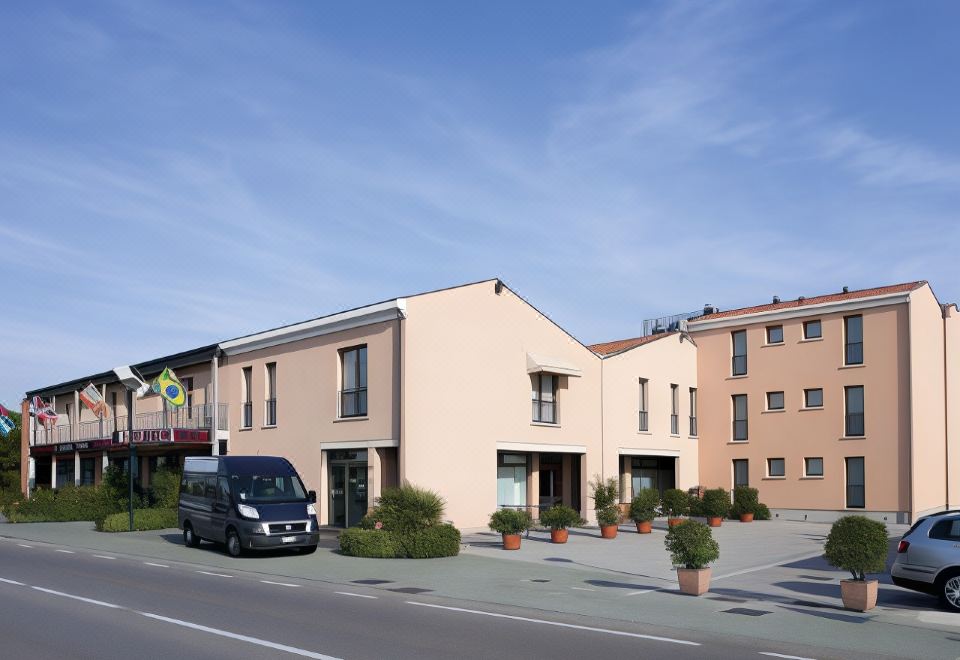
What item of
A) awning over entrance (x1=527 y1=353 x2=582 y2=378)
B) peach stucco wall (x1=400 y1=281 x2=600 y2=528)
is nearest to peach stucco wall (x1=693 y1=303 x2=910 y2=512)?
peach stucco wall (x1=400 y1=281 x2=600 y2=528)

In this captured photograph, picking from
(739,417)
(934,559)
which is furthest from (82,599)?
(739,417)

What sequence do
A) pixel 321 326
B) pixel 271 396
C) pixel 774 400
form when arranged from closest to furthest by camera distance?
pixel 321 326 < pixel 271 396 < pixel 774 400

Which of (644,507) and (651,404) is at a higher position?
(651,404)

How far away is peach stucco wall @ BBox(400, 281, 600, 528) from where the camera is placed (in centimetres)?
2667

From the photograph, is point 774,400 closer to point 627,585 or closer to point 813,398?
point 813,398

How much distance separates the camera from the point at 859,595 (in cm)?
1374

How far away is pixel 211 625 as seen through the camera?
1147cm

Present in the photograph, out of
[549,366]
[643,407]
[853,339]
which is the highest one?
[853,339]

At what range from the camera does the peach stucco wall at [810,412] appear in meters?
33.4

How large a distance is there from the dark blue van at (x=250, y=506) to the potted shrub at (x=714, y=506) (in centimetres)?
1651

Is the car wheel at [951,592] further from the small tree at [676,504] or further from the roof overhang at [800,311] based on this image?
the roof overhang at [800,311]

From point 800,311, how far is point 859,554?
938 inches

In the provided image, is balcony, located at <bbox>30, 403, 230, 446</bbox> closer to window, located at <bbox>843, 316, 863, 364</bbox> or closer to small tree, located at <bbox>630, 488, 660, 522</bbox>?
small tree, located at <bbox>630, 488, 660, 522</bbox>

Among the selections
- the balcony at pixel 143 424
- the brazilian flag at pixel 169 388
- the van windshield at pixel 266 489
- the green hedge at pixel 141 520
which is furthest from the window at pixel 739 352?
the green hedge at pixel 141 520
